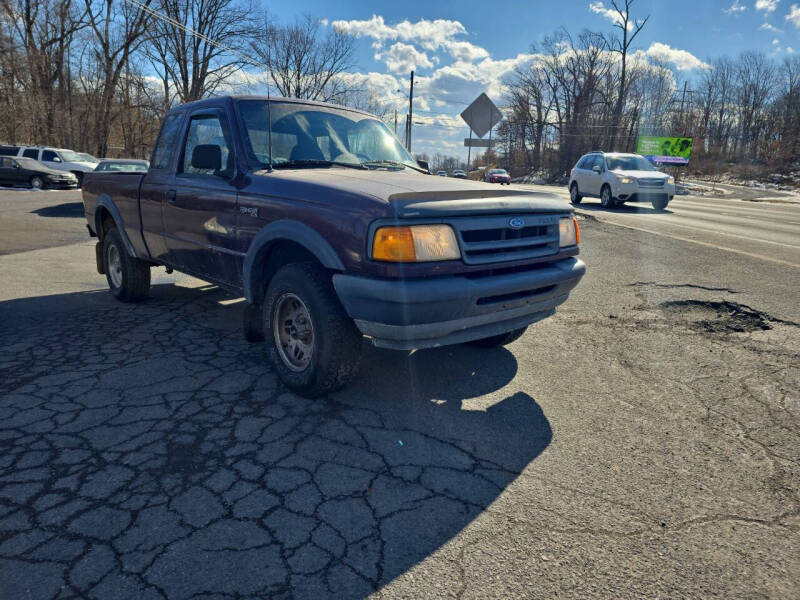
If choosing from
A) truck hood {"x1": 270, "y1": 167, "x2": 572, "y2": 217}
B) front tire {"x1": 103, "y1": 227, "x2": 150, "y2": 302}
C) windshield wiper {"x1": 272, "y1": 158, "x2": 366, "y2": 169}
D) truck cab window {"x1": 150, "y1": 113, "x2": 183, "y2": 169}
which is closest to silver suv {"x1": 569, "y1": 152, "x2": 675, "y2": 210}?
truck hood {"x1": 270, "y1": 167, "x2": 572, "y2": 217}

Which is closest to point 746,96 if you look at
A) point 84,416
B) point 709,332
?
point 709,332

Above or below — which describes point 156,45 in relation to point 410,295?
above

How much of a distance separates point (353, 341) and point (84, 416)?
1589 millimetres

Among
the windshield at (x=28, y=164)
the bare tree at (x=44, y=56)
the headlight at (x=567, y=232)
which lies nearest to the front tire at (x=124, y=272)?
the headlight at (x=567, y=232)

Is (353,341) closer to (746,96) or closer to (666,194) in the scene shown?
(666,194)

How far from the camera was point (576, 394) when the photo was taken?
3326mm

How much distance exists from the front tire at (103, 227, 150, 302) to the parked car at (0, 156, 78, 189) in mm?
19501

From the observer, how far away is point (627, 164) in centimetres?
1559

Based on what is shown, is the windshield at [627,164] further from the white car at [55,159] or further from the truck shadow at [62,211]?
the white car at [55,159]

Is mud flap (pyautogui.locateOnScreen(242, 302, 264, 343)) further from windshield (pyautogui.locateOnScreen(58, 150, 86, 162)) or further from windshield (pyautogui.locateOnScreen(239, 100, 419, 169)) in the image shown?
windshield (pyautogui.locateOnScreen(58, 150, 86, 162))

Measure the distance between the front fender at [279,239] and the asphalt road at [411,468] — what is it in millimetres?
658

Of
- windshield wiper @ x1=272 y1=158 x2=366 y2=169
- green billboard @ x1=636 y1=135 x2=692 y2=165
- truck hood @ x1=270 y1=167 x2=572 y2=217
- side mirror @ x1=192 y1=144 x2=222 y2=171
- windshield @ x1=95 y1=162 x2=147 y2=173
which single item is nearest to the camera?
truck hood @ x1=270 y1=167 x2=572 y2=217

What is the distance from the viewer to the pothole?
14.9 feet

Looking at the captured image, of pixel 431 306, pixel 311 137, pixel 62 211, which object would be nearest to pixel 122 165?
pixel 62 211
